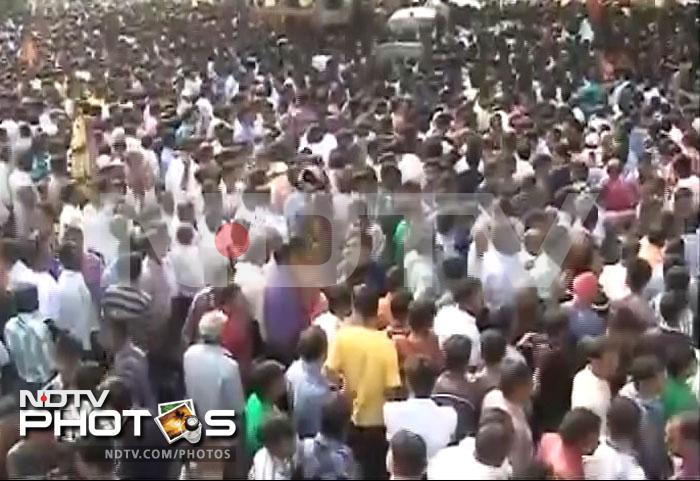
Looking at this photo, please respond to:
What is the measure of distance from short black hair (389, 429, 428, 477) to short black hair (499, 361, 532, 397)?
26 cm

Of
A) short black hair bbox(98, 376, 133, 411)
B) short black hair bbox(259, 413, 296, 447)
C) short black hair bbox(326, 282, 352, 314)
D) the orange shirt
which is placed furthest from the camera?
the orange shirt

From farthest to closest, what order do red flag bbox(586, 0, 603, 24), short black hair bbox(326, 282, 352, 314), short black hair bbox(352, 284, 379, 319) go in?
red flag bbox(586, 0, 603, 24) < short black hair bbox(326, 282, 352, 314) < short black hair bbox(352, 284, 379, 319)

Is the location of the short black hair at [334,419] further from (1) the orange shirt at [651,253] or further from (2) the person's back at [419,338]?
(1) the orange shirt at [651,253]

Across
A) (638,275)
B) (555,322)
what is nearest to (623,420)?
(555,322)

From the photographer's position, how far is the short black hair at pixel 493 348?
2.52 meters

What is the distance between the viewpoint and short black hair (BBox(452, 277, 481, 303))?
9.30 ft

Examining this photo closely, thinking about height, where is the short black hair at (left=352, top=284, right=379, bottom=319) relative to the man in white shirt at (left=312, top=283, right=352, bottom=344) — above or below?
above

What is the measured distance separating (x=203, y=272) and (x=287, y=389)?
0.84 meters


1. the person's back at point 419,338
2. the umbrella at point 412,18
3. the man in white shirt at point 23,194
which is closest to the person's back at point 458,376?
the person's back at point 419,338

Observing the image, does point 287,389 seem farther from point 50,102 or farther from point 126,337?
point 50,102

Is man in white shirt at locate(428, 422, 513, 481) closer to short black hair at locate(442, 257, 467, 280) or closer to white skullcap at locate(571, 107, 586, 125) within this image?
short black hair at locate(442, 257, 467, 280)

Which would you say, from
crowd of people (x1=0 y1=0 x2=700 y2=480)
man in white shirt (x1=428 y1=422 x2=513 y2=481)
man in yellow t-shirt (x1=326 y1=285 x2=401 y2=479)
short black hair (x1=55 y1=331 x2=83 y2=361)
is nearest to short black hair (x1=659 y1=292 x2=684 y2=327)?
crowd of people (x1=0 y1=0 x2=700 y2=480)

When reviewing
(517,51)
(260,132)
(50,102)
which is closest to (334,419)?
(260,132)

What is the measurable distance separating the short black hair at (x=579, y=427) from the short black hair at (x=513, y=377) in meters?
0.18
